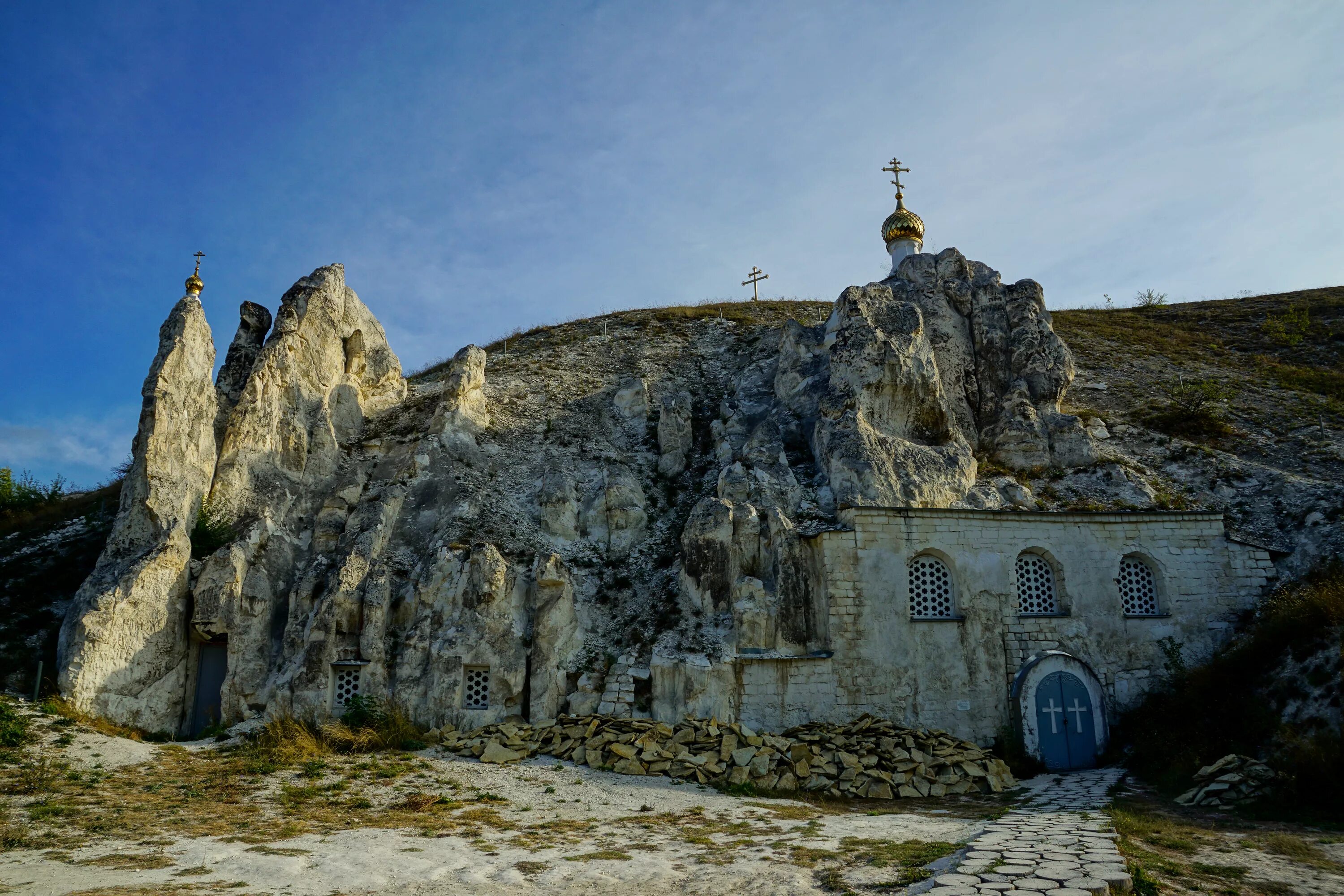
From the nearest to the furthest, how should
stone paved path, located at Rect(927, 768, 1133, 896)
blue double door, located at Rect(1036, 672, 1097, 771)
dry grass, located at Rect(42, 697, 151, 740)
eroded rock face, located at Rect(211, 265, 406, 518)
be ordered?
stone paved path, located at Rect(927, 768, 1133, 896) < dry grass, located at Rect(42, 697, 151, 740) < blue double door, located at Rect(1036, 672, 1097, 771) < eroded rock face, located at Rect(211, 265, 406, 518)

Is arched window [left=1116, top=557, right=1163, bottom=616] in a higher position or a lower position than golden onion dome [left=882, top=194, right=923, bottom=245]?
lower

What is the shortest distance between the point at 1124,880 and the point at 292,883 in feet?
28.7

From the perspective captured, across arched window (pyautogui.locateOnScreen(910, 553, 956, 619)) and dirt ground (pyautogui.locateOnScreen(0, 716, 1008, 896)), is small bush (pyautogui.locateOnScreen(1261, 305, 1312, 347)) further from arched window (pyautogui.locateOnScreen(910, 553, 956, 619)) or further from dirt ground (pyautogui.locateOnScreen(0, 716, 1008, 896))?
dirt ground (pyautogui.locateOnScreen(0, 716, 1008, 896))

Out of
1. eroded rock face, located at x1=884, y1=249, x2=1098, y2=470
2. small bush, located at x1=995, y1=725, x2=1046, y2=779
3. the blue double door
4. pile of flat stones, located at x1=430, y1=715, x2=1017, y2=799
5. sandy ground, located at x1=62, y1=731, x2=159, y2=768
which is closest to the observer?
sandy ground, located at x1=62, y1=731, x2=159, y2=768

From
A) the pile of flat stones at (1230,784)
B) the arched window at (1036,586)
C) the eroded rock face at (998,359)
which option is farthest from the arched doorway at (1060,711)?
the eroded rock face at (998,359)

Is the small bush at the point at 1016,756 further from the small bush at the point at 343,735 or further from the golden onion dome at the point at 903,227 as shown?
the golden onion dome at the point at 903,227

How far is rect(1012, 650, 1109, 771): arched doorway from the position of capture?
18.2 metres

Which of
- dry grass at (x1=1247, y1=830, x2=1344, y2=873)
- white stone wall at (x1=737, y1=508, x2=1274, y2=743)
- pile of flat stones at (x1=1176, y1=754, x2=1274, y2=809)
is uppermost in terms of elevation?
white stone wall at (x1=737, y1=508, x2=1274, y2=743)

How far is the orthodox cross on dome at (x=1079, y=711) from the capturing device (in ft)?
60.5

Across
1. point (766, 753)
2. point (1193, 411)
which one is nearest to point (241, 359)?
point (766, 753)

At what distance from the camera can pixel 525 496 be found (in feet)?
74.5

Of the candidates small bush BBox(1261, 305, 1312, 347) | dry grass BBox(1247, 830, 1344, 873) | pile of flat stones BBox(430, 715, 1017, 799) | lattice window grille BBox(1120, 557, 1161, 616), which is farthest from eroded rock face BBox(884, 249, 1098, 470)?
small bush BBox(1261, 305, 1312, 347)

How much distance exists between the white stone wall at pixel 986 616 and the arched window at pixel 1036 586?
255 mm

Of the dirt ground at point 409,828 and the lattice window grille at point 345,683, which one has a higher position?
the lattice window grille at point 345,683
